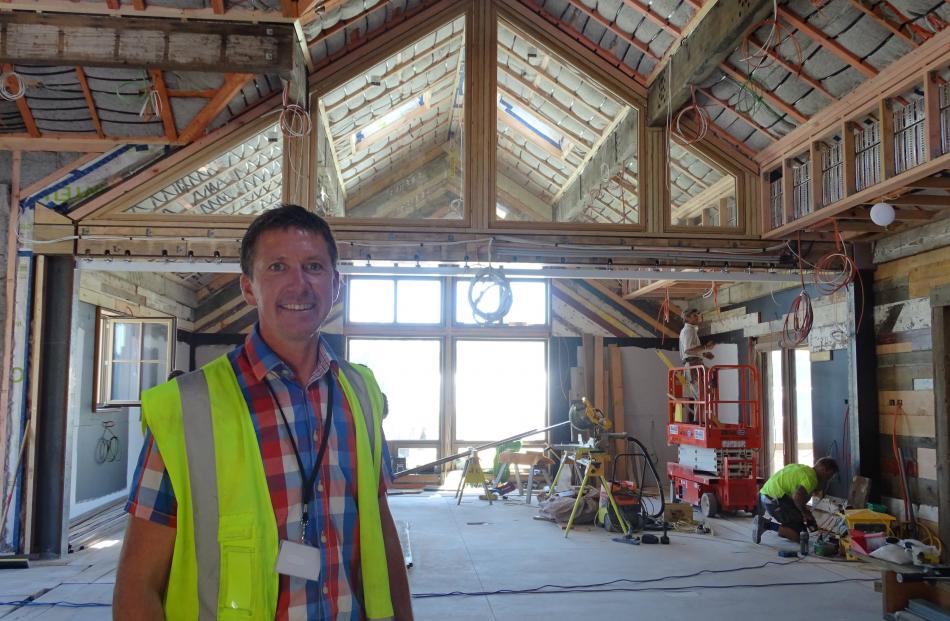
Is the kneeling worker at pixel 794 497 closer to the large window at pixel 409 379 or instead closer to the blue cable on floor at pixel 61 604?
the blue cable on floor at pixel 61 604

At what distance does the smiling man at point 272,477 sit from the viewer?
4.52 ft

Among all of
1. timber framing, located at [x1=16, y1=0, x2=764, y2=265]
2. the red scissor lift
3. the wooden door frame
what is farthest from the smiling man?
the red scissor lift

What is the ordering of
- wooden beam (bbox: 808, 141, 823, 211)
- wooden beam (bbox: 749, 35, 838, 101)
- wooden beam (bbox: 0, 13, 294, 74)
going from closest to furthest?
wooden beam (bbox: 0, 13, 294, 74)
wooden beam (bbox: 749, 35, 838, 101)
wooden beam (bbox: 808, 141, 823, 211)

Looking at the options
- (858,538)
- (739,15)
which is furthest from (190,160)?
(858,538)

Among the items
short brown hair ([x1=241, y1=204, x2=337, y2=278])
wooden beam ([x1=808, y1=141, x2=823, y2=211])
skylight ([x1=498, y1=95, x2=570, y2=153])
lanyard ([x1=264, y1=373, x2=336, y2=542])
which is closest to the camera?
lanyard ([x1=264, y1=373, x2=336, y2=542])

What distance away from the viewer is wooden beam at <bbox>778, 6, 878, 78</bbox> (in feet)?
19.6

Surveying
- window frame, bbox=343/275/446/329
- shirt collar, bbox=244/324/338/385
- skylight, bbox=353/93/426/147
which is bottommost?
shirt collar, bbox=244/324/338/385

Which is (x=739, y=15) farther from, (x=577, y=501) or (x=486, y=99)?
(x=577, y=501)

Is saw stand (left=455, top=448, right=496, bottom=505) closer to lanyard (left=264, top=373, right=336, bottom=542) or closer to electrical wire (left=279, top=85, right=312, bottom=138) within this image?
electrical wire (left=279, top=85, right=312, bottom=138)

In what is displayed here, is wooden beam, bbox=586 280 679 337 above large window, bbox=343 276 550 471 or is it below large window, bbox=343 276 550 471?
above

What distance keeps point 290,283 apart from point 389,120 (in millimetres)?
7666

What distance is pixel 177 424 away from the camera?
55.1 inches

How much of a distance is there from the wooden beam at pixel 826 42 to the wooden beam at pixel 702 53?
310 mm

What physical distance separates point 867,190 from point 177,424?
6.01m
